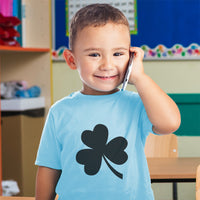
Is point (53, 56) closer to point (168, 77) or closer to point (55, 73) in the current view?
point (55, 73)

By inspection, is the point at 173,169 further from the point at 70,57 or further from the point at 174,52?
the point at 174,52

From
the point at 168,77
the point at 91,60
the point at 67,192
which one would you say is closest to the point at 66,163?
the point at 67,192

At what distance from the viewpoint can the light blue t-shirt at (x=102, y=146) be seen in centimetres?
80

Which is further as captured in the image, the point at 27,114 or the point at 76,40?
the point at 27,114

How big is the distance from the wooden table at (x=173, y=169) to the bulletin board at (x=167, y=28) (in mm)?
1106

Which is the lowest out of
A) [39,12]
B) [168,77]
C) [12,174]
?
[12,174]

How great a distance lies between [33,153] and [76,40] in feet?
7.20

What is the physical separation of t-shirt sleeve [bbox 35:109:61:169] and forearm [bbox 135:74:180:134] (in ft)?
0.66

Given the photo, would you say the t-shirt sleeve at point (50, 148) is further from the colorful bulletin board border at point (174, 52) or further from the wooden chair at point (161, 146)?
the colorful bulletin board border at point (174, 52)

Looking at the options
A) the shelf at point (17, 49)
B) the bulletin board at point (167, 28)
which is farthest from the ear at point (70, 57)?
the bulletin board at point (167, 28)

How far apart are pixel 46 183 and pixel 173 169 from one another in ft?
3.32

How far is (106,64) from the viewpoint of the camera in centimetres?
80

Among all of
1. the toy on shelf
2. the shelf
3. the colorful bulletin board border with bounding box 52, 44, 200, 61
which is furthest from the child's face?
the colorful bulletin board border with bounding box 52, 44, 200, 61

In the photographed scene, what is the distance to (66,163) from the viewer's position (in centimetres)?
83
